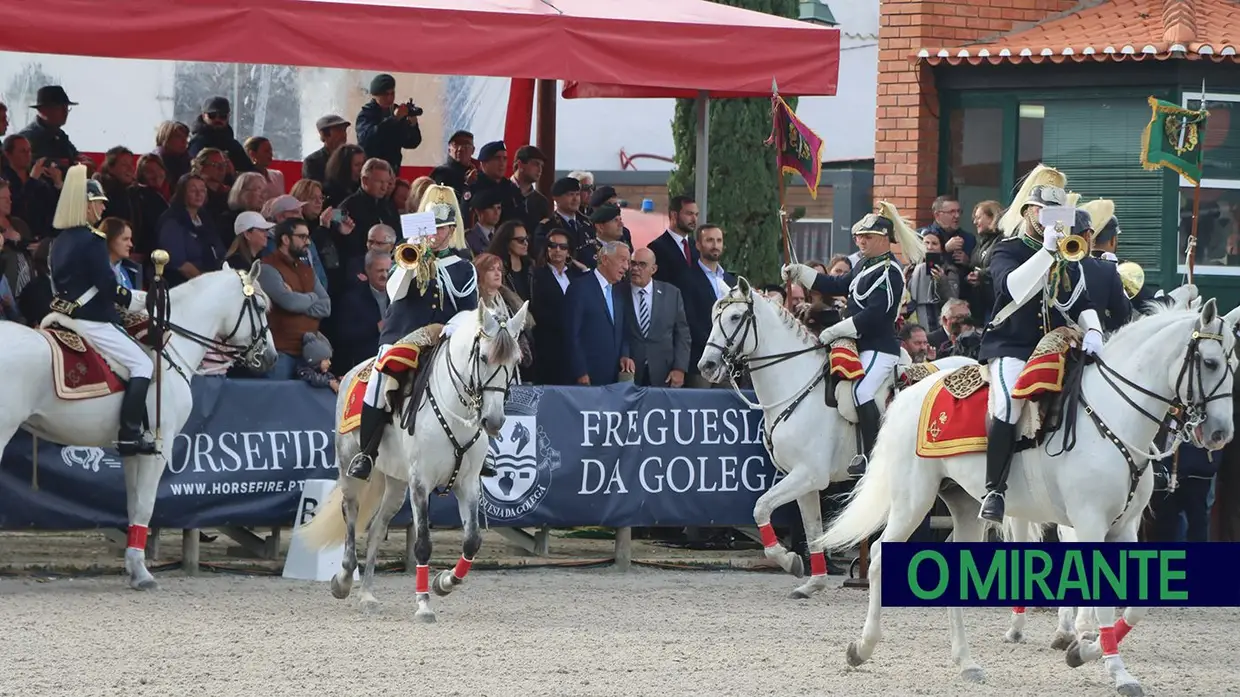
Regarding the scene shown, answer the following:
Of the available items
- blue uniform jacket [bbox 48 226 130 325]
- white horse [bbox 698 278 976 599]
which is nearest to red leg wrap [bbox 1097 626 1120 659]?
white horse [bbox 698 278 976 599]

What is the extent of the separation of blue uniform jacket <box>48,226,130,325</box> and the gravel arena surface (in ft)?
6.26

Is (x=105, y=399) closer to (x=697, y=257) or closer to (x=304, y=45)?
(x=304, y=45)

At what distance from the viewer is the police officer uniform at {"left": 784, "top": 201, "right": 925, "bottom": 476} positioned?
13812 mm

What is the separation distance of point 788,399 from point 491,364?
3.04 m

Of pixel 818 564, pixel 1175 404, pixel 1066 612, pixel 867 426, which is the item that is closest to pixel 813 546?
pixel 818 564

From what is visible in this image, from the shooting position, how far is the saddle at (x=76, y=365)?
500 inches

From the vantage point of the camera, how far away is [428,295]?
12.6 metres

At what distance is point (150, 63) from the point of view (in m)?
17.7

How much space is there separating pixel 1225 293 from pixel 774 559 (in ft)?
23.1

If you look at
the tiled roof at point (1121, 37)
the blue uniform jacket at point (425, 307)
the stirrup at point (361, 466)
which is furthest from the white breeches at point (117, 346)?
the tiled roof at point (1121, 37)

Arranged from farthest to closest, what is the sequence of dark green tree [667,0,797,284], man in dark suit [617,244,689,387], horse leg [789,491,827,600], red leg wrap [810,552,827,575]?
dark green tree [667,0,797,284] < man in dark suit [617,244,689,387] < red leg wrap [810,552,827,575] < horse leg [789,491,827,600]

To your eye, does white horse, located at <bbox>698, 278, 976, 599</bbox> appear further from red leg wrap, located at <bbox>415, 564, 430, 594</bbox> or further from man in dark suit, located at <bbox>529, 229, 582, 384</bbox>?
red leg wrap, located at <bbox>415, 564, 430, 594</bbox>

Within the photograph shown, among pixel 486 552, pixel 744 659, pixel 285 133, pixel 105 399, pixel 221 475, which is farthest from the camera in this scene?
pixel 285 133

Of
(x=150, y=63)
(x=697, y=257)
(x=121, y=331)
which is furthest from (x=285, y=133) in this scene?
(x=121, y=331)
